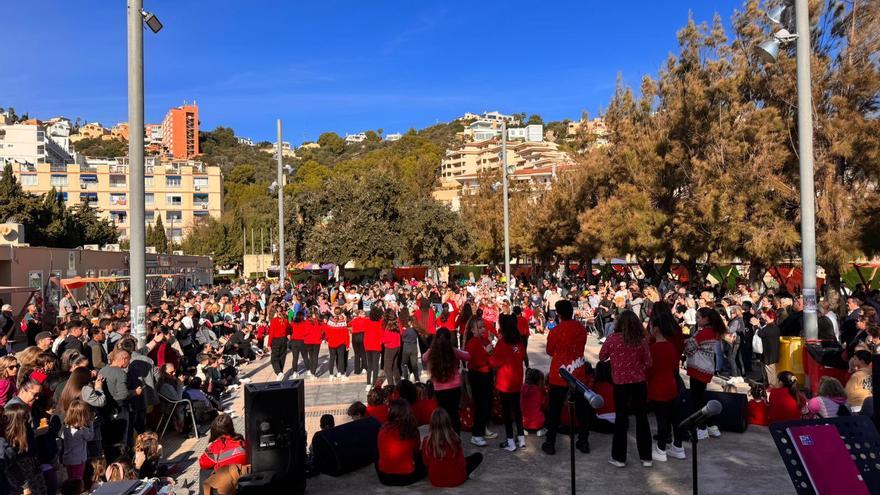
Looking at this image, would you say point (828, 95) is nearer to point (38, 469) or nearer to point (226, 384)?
point (226, 384)

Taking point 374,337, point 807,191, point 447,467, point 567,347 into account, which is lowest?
point 447,467

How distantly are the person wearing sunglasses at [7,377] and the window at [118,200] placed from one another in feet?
277

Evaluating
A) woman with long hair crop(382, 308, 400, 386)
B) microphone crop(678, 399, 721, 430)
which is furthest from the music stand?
woman with long hair crop(382, 308, 400, 386)

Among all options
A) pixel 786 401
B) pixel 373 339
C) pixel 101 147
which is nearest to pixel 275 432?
pixel 373 339

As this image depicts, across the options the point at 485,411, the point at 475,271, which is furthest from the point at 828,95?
the point at 475,271

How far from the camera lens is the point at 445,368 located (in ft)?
25.9

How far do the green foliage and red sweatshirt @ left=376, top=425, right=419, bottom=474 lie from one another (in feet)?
478

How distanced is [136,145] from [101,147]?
525 feet

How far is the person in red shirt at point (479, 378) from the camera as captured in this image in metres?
7.91

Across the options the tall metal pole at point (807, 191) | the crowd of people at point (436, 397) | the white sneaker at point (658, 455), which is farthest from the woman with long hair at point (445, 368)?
the tall metal pole at point (807, 191)

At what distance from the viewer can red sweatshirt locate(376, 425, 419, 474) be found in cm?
670

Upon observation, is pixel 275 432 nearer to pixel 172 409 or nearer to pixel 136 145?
pixel 172 409

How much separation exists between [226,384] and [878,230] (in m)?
15.8

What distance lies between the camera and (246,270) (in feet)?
245
